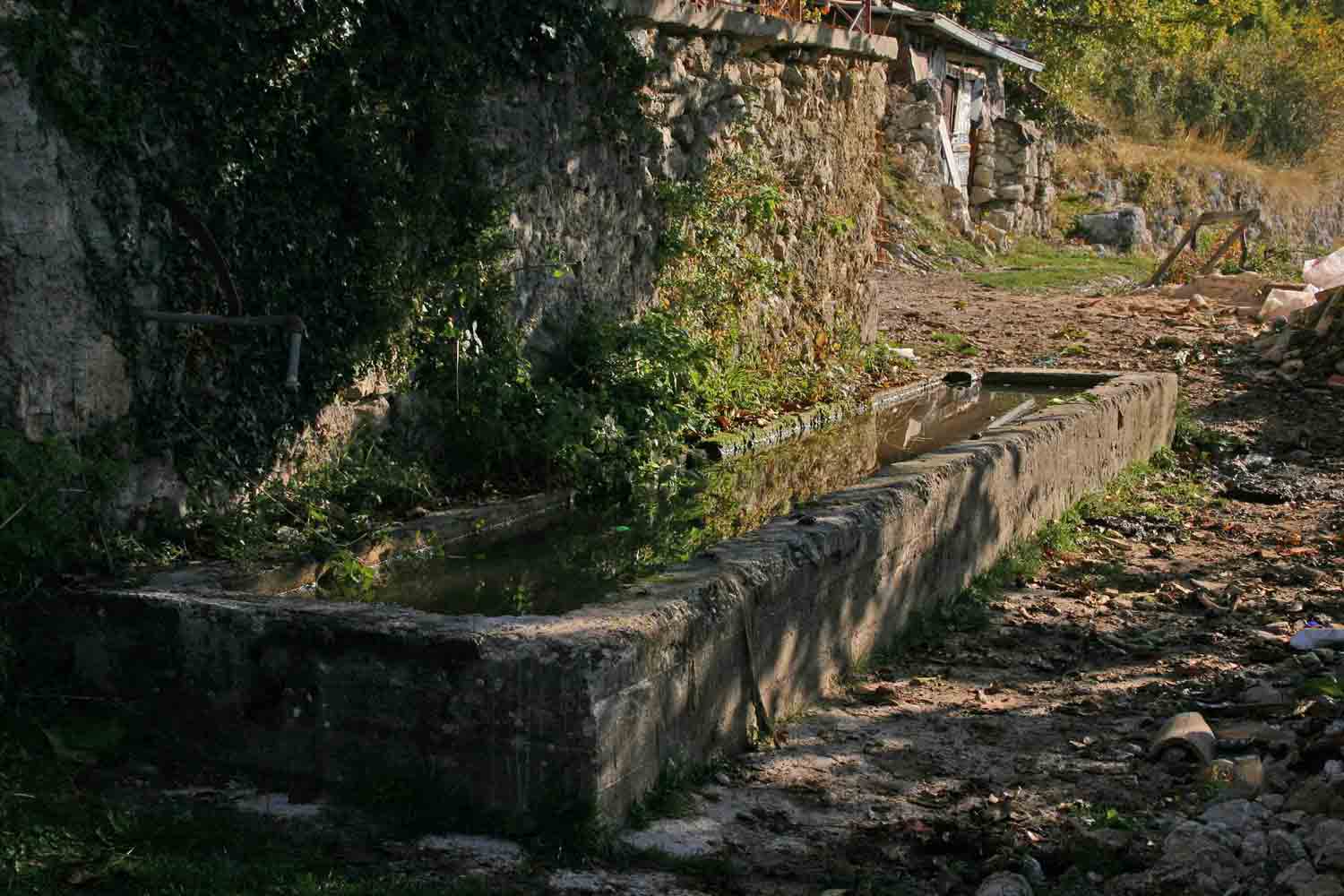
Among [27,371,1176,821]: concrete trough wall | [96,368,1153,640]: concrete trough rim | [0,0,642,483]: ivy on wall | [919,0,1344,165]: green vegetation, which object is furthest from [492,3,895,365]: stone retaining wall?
[919,0,1344,165]: green vegetation

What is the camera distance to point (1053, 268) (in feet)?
61.4

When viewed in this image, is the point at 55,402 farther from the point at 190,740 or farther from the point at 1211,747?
the point at 1211,747

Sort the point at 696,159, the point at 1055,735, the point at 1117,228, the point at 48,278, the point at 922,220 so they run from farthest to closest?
1. the point at 1117,228
2. the point at 922,220
3. the point at 696,159
4. the point at 48,278
5. the point at 1055,735

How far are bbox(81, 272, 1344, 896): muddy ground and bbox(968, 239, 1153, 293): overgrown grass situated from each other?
31.2 feet

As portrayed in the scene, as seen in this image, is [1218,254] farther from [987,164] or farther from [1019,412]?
[1019,412]

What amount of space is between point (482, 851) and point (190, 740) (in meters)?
0.98

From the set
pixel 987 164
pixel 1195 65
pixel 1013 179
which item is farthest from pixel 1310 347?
pixel 1195 65

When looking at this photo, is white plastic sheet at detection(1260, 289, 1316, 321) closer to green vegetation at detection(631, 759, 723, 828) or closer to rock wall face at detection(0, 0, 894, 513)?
→ rock wall face at detection(0, 0, 894, 513)

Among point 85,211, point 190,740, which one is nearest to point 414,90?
point 85,211

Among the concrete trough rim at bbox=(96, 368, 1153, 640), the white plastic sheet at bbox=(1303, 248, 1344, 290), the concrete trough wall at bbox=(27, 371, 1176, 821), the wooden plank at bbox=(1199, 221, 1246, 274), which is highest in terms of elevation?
the wooden plank at bbox=(1199, 221, 1246, 274)

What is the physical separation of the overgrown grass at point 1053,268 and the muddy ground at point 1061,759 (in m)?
9.52

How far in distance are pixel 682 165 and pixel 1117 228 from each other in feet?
55.1

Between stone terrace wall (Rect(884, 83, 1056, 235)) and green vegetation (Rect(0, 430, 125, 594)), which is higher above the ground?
stone terrace wall (Rect(884, 83, 1056, 235))

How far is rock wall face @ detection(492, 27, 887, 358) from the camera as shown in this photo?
6.83m
